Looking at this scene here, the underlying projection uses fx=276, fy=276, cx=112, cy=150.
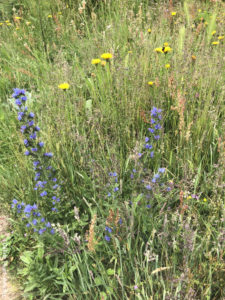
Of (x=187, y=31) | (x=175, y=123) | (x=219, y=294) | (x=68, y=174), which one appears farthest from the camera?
(x=187, y=31)

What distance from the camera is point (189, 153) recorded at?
182cm

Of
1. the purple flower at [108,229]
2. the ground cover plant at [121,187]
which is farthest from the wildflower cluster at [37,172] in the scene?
the purple flower at [108,229]

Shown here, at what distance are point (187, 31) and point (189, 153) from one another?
1.39m

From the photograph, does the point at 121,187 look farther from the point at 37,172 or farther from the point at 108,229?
the point at 37,172

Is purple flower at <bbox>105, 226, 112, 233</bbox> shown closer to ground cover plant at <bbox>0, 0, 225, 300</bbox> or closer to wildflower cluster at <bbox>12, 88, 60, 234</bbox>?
ground cover plant at <bbox>0, 0, 225, 300</bbox>

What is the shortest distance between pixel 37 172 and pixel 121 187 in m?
0.55

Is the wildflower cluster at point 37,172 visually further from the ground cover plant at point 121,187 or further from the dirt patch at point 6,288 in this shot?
the dirt patch at point 6,288

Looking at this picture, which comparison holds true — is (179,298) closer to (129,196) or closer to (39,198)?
(129,196)

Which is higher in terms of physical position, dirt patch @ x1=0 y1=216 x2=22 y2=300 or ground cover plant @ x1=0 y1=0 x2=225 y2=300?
ground cover plant @ x1=0 y1=0 x2=225 y2=300

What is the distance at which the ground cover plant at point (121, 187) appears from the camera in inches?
49.8

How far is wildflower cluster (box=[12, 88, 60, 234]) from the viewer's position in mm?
1416

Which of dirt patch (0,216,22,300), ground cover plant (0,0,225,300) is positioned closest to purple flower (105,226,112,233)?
ground cover plant (0,0,225,300)

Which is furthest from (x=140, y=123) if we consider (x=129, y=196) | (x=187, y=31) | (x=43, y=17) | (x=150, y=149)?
(x=43, y=17)

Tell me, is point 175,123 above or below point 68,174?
above
